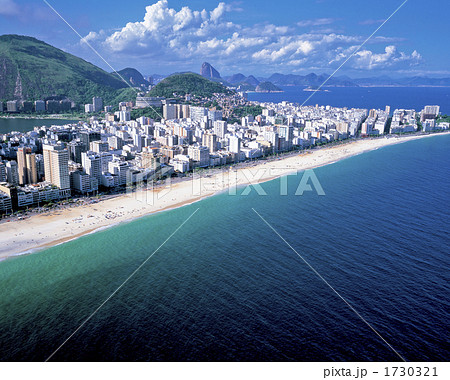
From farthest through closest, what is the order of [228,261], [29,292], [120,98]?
[120,98], [228,261], [29,292]

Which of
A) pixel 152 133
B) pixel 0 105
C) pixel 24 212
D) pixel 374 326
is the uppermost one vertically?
pixel 0 105

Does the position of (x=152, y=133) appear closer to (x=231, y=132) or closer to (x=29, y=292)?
(x=231, y=132)

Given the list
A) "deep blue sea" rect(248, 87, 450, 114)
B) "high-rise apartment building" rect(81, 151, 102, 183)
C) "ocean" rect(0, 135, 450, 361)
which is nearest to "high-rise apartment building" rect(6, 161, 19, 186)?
"high-rise apartment building" rect(81, 151, 102, 183)

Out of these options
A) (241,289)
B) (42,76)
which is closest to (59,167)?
(241,289)

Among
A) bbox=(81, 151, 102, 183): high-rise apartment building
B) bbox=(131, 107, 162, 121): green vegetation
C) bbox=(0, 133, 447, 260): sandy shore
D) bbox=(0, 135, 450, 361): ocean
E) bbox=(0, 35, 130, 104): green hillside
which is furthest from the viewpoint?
bbox=(0, 35, 130, 104): green hillside

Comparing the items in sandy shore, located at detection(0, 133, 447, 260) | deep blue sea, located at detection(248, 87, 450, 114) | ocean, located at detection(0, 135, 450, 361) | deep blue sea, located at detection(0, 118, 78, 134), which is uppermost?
deep blue sea, located at detection(248, 87, 450, 114)

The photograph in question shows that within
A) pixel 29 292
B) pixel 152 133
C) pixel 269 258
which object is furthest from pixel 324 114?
pixel 29 292

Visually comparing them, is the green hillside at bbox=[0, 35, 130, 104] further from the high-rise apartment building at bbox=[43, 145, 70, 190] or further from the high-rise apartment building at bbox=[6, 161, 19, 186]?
the high-rise apartment building at bbox=[43, 145, 70, 190]
